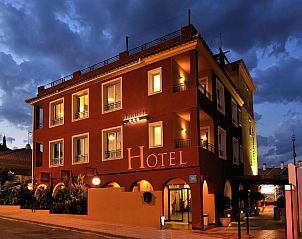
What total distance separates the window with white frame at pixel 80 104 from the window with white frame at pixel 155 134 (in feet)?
22.4

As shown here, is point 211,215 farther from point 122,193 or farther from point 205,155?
point 122,193

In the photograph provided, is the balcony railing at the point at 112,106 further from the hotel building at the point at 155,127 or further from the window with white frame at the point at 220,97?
the window with white frame at the point at 220,97

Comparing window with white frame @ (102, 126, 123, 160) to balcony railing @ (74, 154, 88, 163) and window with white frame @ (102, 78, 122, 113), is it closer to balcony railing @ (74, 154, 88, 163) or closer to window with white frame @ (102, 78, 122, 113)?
window with white frame @ (102, 78, 122, 113)

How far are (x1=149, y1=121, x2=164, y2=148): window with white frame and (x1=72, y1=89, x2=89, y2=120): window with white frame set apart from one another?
22.4 ft

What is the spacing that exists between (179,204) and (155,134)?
5.21 metres

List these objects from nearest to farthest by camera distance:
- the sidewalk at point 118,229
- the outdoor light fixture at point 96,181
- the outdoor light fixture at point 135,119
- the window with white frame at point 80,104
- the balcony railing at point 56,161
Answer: the sidewalk at point 118,229
the outdoor light fixture at point 135,119
the outdoor light fixture at point 96,181
the window with white frame at point 80,104
the balcony railing at point 56,161

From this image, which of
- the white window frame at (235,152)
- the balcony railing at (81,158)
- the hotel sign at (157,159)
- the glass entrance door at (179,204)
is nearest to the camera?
the hotel sign at (157,159)

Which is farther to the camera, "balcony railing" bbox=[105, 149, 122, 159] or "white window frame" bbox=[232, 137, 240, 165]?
"white window frame" bbox=[232, 137, 240, 165]

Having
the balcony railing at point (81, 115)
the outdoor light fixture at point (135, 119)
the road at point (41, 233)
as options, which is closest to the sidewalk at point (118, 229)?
the road at point (41, 233)

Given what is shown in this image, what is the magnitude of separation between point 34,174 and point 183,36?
17.5 meters

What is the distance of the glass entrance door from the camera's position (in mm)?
25638

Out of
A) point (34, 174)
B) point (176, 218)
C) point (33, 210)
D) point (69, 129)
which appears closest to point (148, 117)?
point (176, 218)

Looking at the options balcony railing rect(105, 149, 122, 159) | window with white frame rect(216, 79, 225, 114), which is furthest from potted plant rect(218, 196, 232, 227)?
balcony railing rect(105, 149, 122, 159)

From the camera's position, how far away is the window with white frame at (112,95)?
90.4ft
